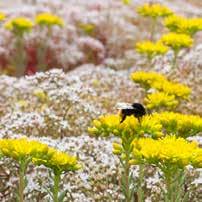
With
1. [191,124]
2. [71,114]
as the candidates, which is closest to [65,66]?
[71,114]

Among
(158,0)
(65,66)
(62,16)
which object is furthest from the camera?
(158,0)

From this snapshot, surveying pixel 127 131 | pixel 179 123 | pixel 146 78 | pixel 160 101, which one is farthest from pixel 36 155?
pixel 146 78

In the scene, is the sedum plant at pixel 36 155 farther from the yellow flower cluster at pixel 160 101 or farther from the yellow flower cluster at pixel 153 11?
the yellow flower cluster at pixel 153 11

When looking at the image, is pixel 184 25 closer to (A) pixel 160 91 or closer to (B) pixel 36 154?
(A) pixel 160 91

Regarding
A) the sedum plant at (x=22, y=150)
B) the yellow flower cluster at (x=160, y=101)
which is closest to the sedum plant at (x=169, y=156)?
the sedum plant at (x=22, y=150)

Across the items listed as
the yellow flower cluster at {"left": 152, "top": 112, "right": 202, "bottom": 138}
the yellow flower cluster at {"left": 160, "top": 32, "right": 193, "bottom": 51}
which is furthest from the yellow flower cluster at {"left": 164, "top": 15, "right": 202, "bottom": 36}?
the yellow flower cluster at {"left": 152, "top": 112, "right": 202, "bottom": 138}

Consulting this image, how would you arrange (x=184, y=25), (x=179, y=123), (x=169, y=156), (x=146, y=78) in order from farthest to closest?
(x=184, y=25)
(x=146, y=78)
(x=179, y=123)
(x=169, y=156)

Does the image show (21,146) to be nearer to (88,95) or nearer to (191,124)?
(191,124)
